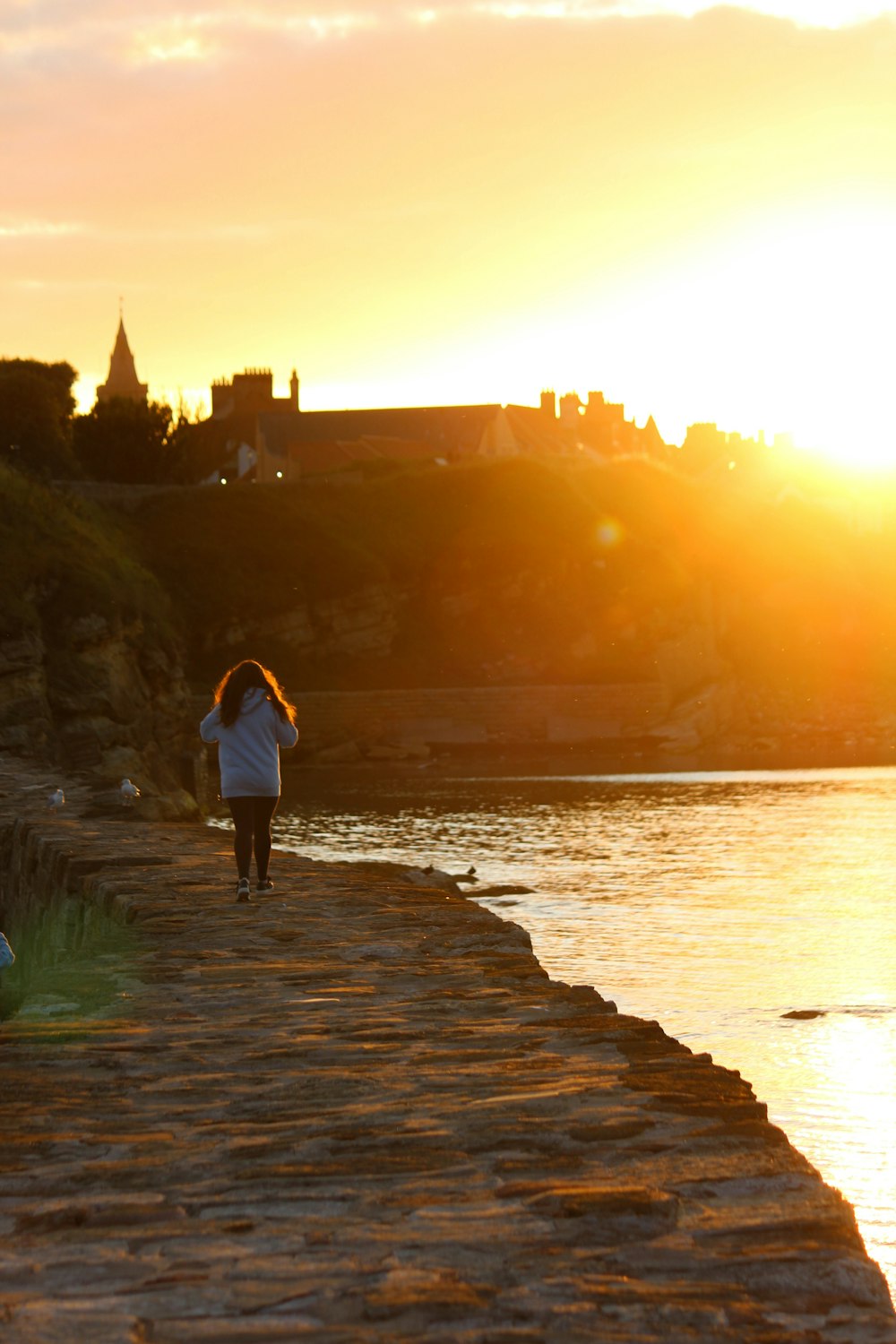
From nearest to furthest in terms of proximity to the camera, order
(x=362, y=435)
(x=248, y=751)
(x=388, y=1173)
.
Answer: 1. (x=388, y=1173)
2. (x=248, y=751)
3. (x=362, y=435)

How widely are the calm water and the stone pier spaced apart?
2474mm

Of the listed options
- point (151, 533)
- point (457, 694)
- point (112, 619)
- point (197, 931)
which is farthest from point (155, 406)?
point (197, 931)

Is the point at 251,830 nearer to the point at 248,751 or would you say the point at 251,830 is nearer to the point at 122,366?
the point at 248,751

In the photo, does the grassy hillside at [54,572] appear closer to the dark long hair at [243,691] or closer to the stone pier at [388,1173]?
the dark long hair at [243,691]

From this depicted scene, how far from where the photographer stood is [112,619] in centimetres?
5497

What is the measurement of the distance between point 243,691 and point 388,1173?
25.4 feet

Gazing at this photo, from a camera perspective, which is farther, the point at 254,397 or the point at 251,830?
the point at 254,397

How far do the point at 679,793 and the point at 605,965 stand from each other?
97.3 feet

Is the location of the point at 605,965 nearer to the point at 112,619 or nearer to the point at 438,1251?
the point at 438,1251

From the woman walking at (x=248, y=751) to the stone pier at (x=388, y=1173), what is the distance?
10.4 ft

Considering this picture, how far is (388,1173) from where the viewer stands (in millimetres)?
5699

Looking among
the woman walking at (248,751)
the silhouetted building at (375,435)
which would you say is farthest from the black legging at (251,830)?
the silhouetted building at (375,435)

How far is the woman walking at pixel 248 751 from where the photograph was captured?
1302cm

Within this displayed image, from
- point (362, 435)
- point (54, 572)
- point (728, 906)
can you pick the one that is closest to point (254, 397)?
point (362, 435)
